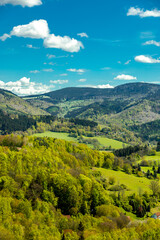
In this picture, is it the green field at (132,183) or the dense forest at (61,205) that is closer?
the dense forest at (61,205)

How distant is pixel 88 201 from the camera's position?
276 feet

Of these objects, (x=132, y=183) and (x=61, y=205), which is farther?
(x=132, y=183)

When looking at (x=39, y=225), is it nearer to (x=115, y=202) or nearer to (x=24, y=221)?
(x=24, y=221)

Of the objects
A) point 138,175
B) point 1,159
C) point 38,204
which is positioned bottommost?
point 138,175

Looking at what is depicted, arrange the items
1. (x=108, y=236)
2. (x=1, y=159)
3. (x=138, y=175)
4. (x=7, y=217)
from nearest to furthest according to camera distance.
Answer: (x=108, y=236)
(x=7, y=217)
(x=1, y=159)
(x=138, y=175)

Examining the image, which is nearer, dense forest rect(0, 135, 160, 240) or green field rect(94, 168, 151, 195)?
dense forest rect(0, 135, 160, 240)

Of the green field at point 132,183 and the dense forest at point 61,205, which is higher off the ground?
the dense forest at point 61,205

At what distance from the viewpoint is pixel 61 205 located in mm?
79875

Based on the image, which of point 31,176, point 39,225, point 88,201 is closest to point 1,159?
point 31,176

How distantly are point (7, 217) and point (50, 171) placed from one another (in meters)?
43.8

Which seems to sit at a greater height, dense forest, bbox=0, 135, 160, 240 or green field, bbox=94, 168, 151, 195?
dense forest, bbox=0, 135, 160, 240

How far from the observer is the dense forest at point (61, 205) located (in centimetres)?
4731

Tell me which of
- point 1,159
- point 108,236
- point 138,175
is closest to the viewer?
point 108,236

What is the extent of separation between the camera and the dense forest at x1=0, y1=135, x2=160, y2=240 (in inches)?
1863
